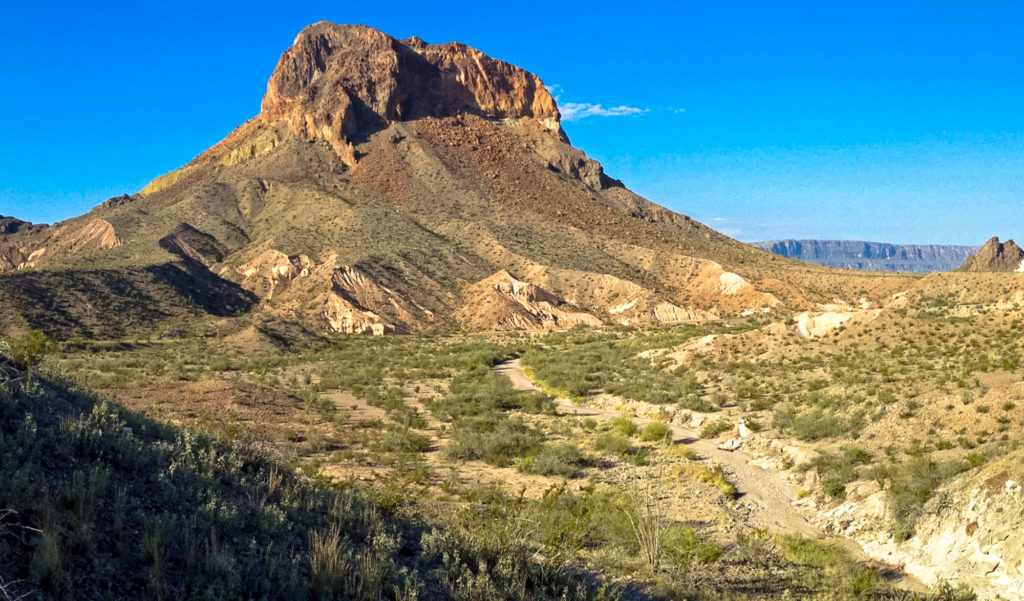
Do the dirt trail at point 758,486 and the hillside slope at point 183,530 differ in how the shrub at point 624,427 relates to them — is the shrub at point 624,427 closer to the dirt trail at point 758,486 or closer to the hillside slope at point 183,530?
the dirt trail at point 758,486

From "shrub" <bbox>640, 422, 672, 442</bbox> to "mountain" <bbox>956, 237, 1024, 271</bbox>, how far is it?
130920mm

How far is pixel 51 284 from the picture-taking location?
170 feet

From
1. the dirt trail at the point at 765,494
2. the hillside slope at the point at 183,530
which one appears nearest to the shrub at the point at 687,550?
the hillside slope at the point at 183,530

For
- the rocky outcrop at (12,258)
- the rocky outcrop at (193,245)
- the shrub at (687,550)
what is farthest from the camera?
the rocky outcrop at (12,258)

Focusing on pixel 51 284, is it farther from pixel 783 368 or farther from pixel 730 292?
pixel 730 292

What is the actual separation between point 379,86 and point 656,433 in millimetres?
107548

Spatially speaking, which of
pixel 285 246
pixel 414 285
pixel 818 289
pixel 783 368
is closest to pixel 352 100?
pixel 285 246

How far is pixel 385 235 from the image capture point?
7862cm

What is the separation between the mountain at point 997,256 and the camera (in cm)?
11756

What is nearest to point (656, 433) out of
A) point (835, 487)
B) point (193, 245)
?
point (835, 487)

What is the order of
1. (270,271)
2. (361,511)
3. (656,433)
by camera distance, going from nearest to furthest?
1. (361,511)
2. (656,433)
3. (270,271)

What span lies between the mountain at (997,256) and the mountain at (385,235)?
60993 millimetres

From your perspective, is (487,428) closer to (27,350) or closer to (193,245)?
(27,350)

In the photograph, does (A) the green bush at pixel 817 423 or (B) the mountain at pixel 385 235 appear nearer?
(A) the green bush at pixel 817 423
